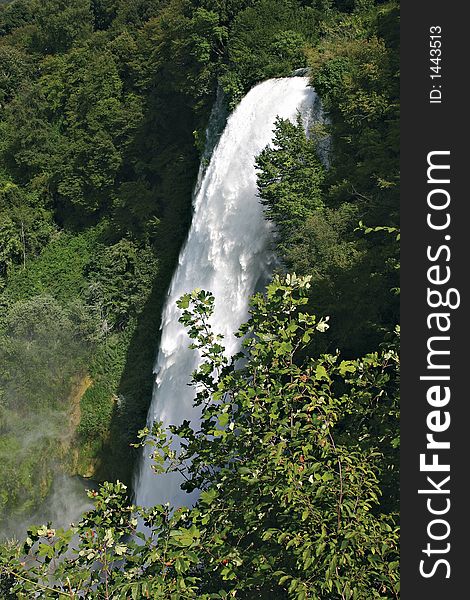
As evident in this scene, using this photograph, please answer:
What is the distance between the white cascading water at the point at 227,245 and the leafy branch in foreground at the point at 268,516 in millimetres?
7605

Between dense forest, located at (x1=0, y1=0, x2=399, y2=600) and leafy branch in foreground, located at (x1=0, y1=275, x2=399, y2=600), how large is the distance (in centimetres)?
2

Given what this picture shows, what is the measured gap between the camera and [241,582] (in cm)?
435

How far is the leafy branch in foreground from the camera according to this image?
411 centimetres

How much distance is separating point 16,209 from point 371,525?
24.4 m

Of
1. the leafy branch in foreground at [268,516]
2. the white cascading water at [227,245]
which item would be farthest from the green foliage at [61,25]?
the leafy branch in foreground at [268,516]

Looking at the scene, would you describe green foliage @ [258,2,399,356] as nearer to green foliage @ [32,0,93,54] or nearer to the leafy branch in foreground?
the leafy branch in foreground

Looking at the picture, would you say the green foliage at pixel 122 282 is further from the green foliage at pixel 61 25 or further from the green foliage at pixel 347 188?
the green foliage at pixel 61 25

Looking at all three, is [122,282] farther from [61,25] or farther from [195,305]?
[61,25]

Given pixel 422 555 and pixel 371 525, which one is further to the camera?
pixel 371 525

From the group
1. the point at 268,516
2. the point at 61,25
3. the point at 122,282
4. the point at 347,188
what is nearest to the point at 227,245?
the point at 347,188

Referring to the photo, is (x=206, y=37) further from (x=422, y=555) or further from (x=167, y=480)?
(x=422, y=555)

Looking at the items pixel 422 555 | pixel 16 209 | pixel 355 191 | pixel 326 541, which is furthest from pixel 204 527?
pixel 16 209

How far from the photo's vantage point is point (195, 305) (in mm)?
5324

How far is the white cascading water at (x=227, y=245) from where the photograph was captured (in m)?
13.3
